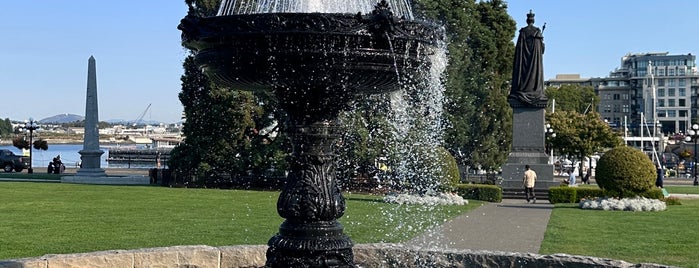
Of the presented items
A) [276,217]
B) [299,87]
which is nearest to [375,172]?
[276,217]

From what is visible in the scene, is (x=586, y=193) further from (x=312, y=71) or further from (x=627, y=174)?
(x=312, y=71)

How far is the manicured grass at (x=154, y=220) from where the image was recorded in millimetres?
12531

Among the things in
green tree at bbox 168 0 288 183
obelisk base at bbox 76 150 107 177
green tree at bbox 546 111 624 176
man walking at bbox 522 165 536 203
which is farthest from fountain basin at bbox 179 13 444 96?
green tree at bbox 546 111 624 176

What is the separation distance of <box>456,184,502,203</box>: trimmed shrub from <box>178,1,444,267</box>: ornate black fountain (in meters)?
19.4

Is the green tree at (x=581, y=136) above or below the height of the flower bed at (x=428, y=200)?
above

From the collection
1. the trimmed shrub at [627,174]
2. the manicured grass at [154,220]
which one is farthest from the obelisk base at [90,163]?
the trimmed shrub at [627,174]

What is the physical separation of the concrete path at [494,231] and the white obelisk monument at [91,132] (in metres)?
19.4

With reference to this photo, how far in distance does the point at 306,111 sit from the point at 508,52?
33.3m

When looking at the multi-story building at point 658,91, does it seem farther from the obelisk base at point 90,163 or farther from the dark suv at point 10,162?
the obelisk base at point 90,163

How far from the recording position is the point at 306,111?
667 centimetres

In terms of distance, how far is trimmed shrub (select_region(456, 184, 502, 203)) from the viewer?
2597 centimetres

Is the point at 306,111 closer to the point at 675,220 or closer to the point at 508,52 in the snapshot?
the point at 675,220

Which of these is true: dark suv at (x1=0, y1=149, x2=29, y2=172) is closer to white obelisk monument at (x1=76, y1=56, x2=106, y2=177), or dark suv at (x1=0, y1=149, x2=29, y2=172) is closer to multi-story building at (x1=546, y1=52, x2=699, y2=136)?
white obelisk monument at (x1=76, y1=56, x2=106, y2=177)

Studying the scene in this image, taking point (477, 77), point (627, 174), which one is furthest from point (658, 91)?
point (627, 174)
